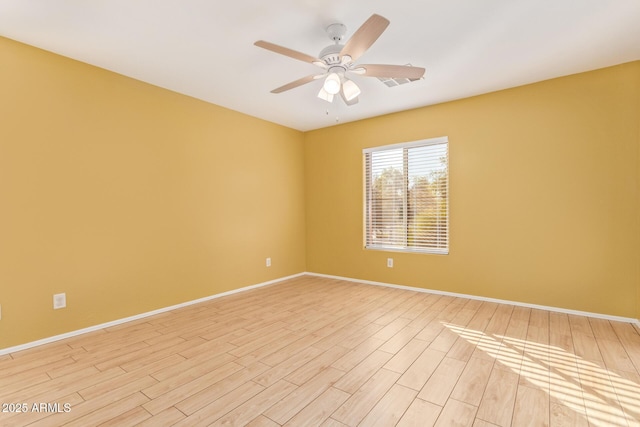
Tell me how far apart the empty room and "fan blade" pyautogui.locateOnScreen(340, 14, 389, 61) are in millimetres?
18

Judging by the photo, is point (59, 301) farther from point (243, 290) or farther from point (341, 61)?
point (341, 61)

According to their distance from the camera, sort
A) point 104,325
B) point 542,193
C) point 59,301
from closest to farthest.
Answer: point 59,301 → point 104,325 → point 542,193

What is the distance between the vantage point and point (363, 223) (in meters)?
4.67

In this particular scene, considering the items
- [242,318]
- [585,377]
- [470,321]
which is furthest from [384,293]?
[585,377]

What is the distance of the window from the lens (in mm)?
4004

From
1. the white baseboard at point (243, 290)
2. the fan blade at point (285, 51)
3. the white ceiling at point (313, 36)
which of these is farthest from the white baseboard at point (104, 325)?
the fan blade at point (285, 51)

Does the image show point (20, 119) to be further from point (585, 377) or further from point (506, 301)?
point (506, 301)

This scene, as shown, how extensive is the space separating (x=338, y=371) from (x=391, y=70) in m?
2.26

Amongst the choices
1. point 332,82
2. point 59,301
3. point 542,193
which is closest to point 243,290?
point 59,301

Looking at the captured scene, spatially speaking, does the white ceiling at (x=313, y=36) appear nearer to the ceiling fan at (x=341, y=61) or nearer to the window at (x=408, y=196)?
the ceiling fan at (x=341, y=61)

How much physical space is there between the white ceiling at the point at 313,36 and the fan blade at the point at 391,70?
0.33 metres

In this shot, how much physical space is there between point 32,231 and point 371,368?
3.01 metres

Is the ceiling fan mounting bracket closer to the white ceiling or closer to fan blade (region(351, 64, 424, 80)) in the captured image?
the white ceiling

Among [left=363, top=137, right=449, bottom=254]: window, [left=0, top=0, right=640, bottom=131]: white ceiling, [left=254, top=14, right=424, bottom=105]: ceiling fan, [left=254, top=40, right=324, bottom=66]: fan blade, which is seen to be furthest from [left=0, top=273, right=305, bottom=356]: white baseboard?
[left=254, top=40, right=324, bottom=66]: fan blade
